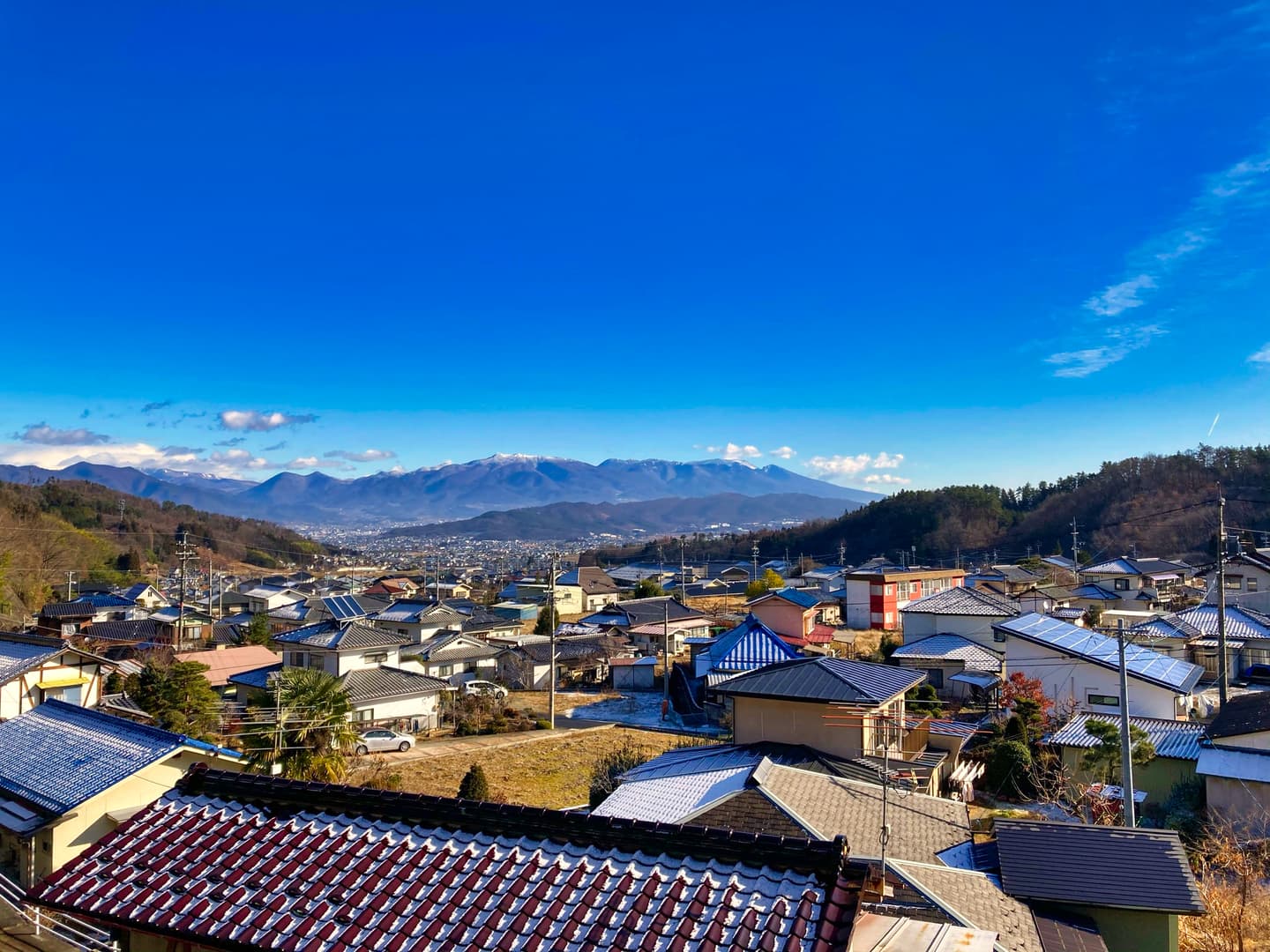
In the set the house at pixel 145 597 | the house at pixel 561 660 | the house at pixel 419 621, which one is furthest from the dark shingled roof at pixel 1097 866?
the house at pixel 145 597

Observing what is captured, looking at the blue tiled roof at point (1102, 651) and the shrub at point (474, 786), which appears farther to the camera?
the blue tiled roof at point (1102, 651)

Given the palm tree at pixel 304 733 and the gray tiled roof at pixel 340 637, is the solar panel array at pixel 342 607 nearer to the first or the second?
the gray tiled roof at pixel 340 637

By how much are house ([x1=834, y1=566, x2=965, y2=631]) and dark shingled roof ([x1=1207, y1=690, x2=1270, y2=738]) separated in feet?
83.9

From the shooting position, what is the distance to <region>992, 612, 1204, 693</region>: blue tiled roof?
2102cm

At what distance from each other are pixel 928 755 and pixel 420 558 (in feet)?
383

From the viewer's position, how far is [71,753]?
1032 cm

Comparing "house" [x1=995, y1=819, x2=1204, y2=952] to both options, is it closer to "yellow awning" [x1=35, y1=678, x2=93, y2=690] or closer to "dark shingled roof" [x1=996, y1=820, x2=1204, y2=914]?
"dark shingled roof" [x1=996, y1=820, x2=1204, y2=914]

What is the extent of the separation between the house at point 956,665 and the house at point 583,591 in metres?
31.5

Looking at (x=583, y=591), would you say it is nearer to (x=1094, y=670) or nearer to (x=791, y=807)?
(x=1094, y=670)

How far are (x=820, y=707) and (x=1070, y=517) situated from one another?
7108 centimetres

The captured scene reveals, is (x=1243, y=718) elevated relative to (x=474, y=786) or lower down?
elevated

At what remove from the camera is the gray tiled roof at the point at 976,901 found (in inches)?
259

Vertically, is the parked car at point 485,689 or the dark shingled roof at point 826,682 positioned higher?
the dark shingled roof at point 826,682

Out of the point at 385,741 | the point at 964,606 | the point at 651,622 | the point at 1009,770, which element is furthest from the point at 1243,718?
the point at 651,622
